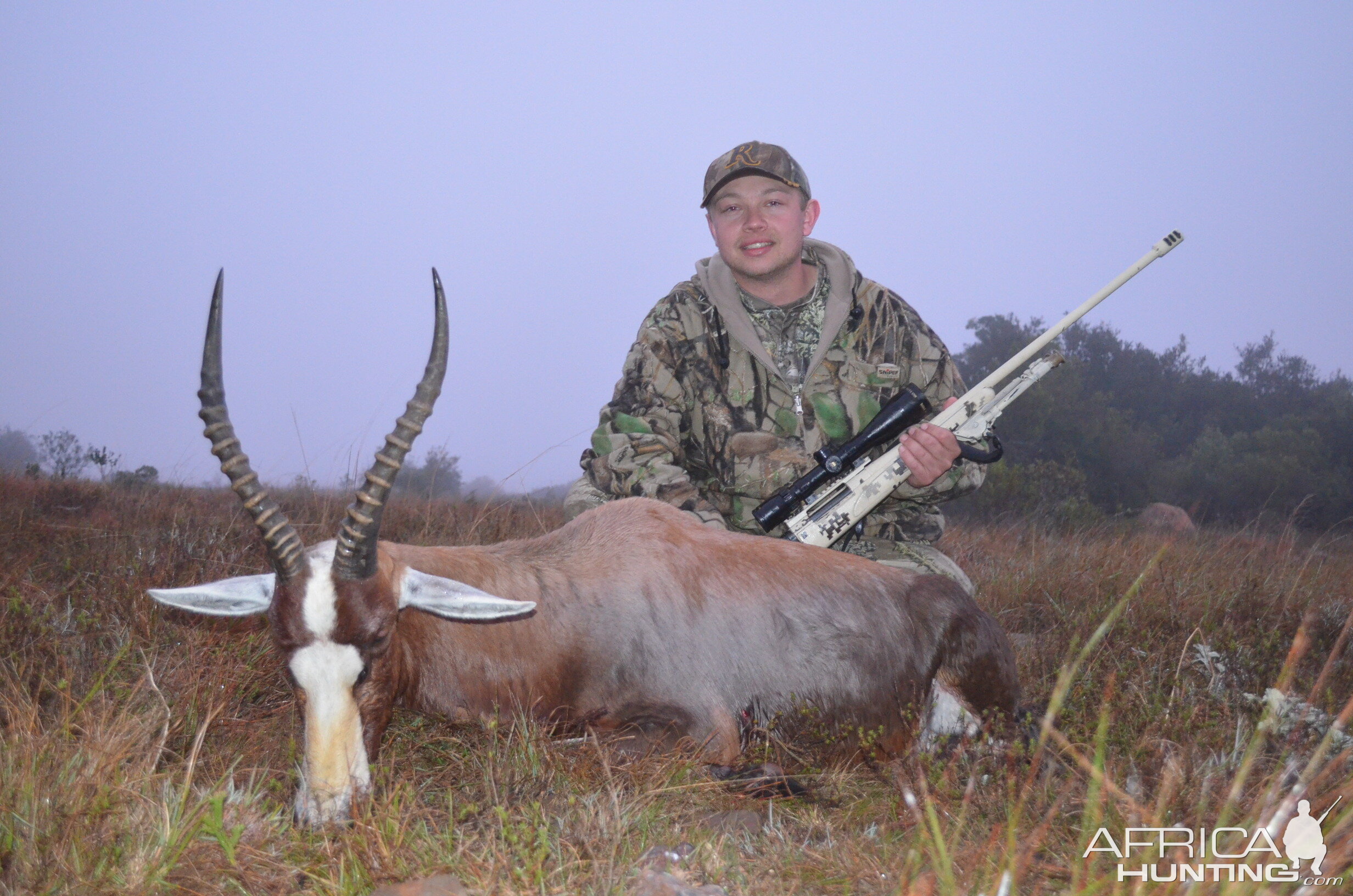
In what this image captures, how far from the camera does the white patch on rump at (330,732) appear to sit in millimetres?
2793

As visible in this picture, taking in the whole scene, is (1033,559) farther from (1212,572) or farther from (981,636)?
(981,636)

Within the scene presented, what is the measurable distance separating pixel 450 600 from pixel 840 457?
8.45ft

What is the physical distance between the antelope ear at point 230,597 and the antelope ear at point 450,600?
0.44 m

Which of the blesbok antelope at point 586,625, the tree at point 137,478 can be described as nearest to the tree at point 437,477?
the tree at point 137,478

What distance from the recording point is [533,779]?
2973 millimetres

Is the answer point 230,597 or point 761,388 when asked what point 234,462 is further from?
point 761,388

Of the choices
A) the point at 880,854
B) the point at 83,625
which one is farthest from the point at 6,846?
the point at 880,854

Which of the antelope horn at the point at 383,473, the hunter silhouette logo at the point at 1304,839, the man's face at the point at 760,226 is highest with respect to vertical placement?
the man's face at the point at 760,226

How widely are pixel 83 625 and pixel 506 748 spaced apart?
7.08ft

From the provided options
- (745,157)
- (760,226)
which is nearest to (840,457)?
(760,226)

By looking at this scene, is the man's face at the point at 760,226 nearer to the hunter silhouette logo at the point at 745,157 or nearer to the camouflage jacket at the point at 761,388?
the hunter silhouette logo at the point at 745,157

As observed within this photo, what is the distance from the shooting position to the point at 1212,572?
23.4 feet

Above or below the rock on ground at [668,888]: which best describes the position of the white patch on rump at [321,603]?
above

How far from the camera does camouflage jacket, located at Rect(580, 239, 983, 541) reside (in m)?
5.66
